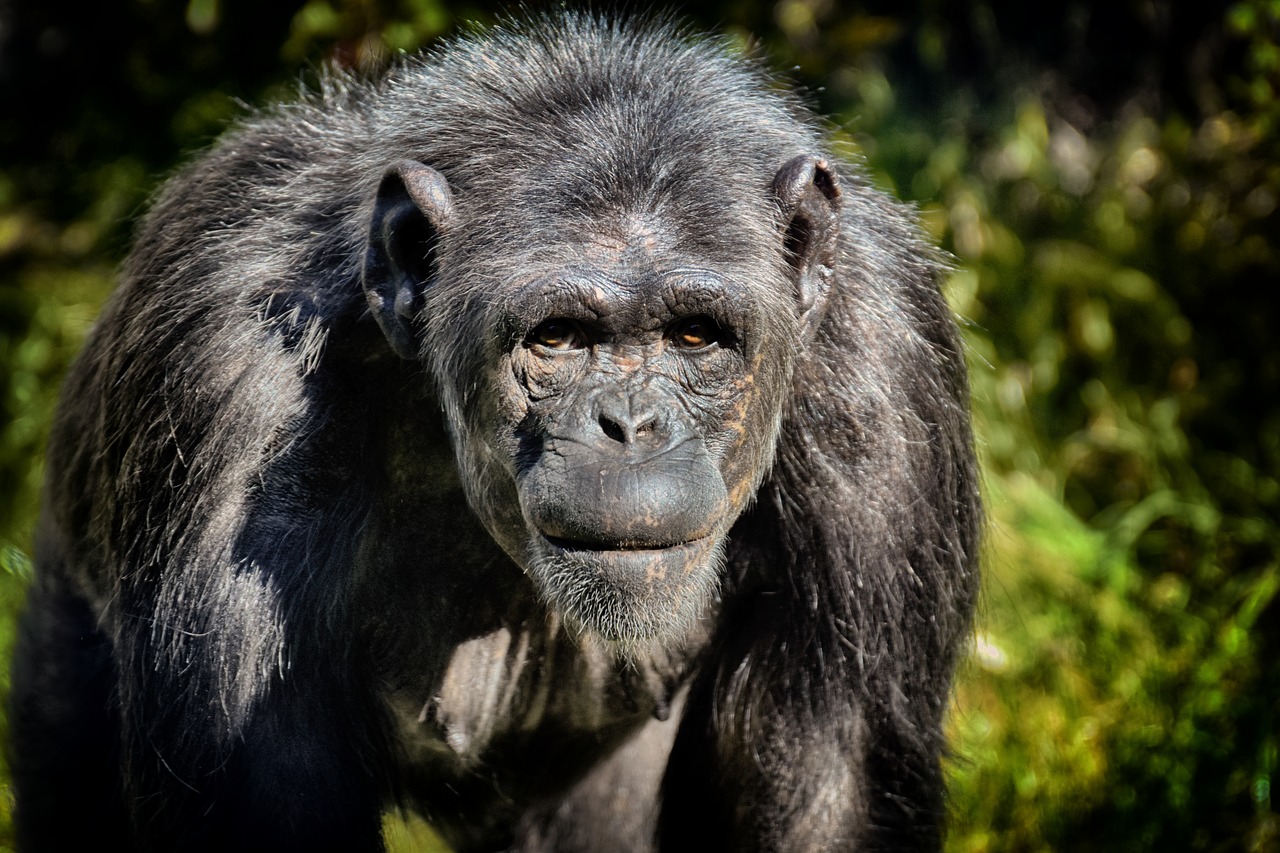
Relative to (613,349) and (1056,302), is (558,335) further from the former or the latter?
(1056,302)

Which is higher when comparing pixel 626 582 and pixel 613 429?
pixel 613 429

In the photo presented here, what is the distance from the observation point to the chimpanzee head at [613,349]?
3.28 metres

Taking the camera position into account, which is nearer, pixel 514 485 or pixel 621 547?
pixel 621 547

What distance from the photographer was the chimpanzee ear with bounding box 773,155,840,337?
368cm

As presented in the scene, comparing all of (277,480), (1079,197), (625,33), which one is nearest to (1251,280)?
(1079,197)

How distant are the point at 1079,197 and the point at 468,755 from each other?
18.1ft

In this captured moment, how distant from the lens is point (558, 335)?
11.2ft

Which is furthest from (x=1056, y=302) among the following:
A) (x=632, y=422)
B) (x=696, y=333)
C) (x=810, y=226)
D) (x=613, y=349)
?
(x=632, y=422)

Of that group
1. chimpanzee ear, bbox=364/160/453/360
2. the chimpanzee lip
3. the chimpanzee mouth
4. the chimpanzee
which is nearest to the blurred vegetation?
the chimpanzee

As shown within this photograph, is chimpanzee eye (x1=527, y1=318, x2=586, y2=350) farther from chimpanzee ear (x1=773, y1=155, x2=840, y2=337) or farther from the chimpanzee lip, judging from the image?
chimpanzee ear (x1=773, y1=155, x2=840, y2=337)

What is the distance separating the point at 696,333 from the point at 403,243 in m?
0.79

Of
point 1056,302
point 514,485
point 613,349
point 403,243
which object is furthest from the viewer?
point 1056,302

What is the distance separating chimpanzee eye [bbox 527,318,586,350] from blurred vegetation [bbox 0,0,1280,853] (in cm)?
217

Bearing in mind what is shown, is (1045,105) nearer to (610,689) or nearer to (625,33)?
(625,33)
